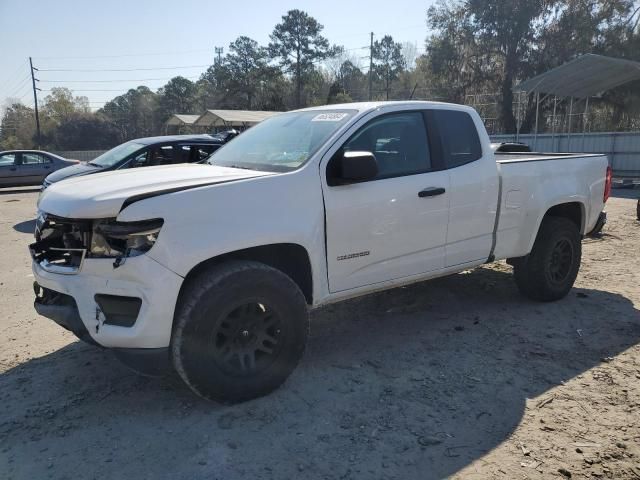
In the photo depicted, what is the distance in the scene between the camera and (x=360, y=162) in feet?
11.4

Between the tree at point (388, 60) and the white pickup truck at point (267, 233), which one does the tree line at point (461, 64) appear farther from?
the white pickup truck at point (267, 233)

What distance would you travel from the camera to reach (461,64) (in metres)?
33.7

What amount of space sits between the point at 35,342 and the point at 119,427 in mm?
1832

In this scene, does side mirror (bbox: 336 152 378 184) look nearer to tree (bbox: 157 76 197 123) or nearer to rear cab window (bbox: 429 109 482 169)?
rear cab window (bbox: 429 109 482 169)

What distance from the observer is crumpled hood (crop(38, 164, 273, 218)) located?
2.98m

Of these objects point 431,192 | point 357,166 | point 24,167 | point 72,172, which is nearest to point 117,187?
point 357,166

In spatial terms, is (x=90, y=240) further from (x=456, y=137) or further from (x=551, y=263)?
(x=551, y=263)

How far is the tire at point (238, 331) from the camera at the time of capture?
3.04 meters

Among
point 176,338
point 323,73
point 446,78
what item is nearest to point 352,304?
point 176,338

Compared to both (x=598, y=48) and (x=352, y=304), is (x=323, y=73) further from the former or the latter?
(x=352, y=304)

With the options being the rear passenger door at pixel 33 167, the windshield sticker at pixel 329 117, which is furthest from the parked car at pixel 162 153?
the rear passenger door at pixel 33 167

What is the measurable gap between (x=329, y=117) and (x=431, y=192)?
100 cm

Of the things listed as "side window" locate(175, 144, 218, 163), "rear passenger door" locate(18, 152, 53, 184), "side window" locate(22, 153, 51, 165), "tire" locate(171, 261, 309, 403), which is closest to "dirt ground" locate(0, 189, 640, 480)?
"tire" locate(171, 261, 309, 403)

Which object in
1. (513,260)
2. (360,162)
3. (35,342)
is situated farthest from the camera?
(513,260)
